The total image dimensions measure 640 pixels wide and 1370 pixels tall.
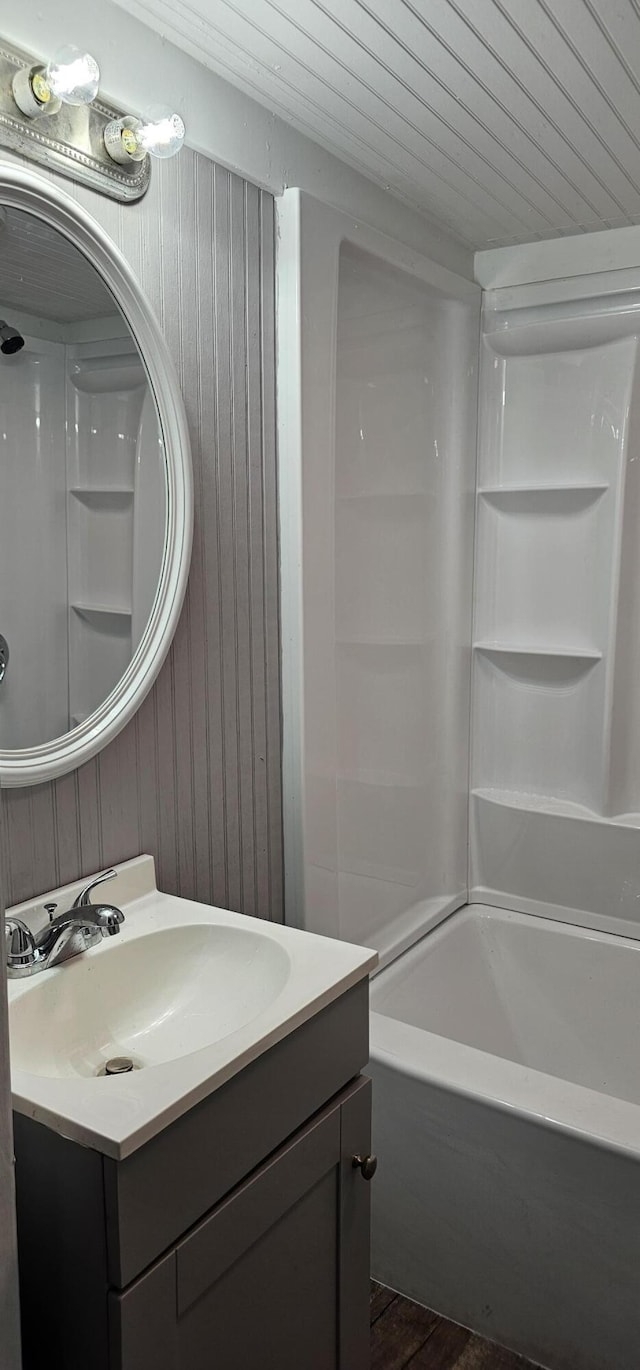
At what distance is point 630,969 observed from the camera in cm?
252

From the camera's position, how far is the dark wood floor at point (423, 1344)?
180 cm

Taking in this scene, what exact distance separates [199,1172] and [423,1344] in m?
1.04

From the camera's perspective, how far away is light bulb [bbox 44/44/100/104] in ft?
4.28

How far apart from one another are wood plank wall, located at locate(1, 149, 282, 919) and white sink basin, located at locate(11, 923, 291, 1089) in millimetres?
167

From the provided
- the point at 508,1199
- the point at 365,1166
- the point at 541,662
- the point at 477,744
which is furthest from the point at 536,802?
the point at 365,1166

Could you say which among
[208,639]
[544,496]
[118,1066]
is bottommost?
[118,1066]

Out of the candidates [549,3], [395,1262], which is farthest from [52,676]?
[395,1262]

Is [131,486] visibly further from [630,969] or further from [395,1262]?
[630,969]

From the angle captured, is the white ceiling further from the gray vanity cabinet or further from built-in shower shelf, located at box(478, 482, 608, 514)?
built-in shower shelf, located at box(478, 482, 608, 514)

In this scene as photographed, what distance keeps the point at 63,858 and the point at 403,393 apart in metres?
1.43

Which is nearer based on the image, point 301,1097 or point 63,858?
point 301,1097

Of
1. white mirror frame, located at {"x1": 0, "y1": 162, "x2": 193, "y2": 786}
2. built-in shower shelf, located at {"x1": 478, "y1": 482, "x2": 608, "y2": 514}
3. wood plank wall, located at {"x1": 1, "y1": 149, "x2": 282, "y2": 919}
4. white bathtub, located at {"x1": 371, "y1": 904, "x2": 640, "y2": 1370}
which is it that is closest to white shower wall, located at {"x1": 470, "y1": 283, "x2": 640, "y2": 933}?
built-in shower shelf, located at {"x1": 478, "y1": 482, "x2": 608, "y2": 514}

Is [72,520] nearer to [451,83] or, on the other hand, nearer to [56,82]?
[56,82]

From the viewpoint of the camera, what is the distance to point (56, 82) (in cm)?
132
